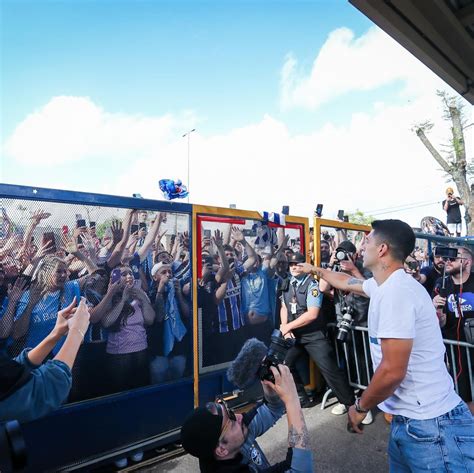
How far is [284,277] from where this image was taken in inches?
178

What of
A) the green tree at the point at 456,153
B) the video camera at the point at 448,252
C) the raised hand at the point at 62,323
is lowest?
the raised hand at the point at 62,323

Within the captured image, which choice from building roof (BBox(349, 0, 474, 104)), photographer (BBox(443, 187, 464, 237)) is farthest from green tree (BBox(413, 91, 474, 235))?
building roof (BBox(349, 0, 474, 104))

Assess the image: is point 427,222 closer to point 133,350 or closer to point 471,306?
point 471,306

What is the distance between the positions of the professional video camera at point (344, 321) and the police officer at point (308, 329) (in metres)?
0.26

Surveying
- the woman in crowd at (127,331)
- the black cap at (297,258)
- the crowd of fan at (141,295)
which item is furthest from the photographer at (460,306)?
the woman in crowd at (127,331)

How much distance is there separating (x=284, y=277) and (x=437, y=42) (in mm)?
2767

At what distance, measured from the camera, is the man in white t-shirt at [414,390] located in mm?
1738

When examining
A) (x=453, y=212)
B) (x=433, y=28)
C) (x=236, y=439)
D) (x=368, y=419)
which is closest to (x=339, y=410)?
(x=368, y=419)

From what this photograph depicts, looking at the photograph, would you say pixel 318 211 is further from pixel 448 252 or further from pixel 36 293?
pixel 36 293

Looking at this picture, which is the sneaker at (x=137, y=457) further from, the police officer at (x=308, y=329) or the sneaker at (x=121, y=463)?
the police officer at (x=308, y=329)

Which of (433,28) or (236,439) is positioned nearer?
(236,439)

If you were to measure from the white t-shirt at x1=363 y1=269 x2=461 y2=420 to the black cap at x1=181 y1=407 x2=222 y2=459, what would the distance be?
87 centimetres

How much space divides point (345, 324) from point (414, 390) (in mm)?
2289

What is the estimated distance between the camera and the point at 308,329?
4.36m
